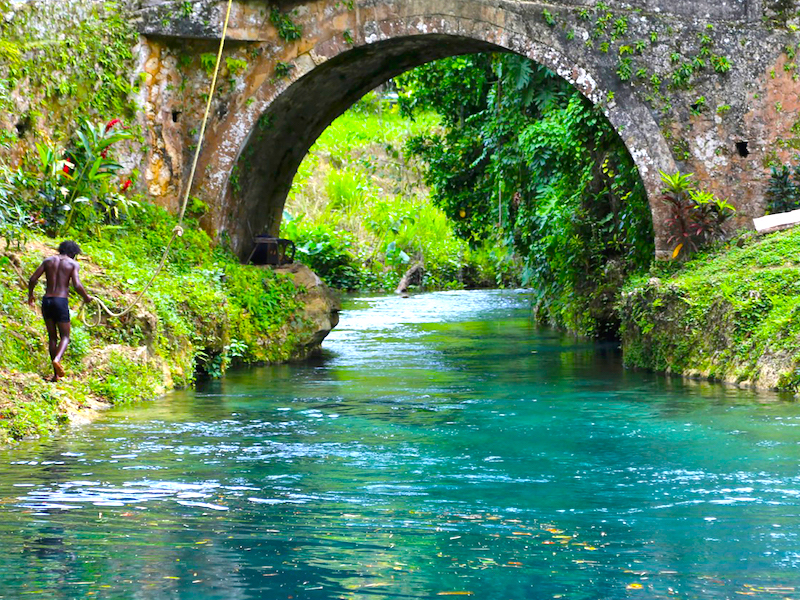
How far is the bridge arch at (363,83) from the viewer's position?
13297 mm

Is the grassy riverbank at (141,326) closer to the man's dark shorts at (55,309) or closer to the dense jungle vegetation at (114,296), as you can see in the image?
the dense jungle vegetation at (114,296)

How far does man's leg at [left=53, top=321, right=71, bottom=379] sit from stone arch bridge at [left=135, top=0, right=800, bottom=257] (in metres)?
5.21

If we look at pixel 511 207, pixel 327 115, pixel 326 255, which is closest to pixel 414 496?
pixel 327 115

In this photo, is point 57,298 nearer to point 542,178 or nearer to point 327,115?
point 327,115

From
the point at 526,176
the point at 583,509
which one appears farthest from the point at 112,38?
the point at 583,509

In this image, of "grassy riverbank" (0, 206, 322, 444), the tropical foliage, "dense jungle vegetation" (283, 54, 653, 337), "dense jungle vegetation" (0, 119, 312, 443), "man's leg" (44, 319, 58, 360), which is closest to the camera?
"grassy riverbank" (0, 206, 322, 444)

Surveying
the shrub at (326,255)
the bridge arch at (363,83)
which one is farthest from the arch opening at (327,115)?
the shrub at (326,255)

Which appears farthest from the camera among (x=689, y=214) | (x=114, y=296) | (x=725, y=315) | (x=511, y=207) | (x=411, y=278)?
(x=411, y=278)

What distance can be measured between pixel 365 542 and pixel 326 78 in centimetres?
953

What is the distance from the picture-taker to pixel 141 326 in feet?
35.4

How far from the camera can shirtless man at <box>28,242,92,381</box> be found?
907cm

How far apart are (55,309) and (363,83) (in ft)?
22.5

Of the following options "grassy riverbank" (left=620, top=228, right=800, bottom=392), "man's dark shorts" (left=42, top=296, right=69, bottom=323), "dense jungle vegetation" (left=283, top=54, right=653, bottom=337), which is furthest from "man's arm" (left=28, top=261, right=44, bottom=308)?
"dense jungle vegetation" (left=283, top=54, right=653, bottom=337)

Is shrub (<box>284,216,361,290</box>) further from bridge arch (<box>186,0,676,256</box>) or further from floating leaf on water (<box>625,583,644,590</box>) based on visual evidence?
floating leaf on water (<box>625,583,644,590</box>)
